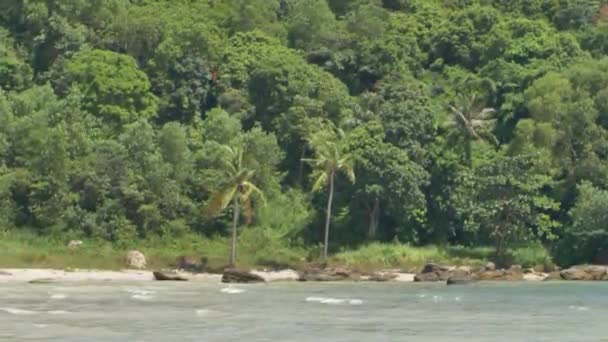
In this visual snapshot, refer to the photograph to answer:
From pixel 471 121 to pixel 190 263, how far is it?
24706mm

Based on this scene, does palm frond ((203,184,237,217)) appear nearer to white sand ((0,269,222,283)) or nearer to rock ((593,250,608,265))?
white sand ((0,269,222,283))

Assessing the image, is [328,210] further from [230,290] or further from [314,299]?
[314,299]

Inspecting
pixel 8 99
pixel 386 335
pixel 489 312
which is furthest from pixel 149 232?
pixel 386 335

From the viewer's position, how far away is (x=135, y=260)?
70.2m

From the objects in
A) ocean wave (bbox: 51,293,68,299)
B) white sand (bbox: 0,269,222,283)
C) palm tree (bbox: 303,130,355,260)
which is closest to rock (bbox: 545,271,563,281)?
palm tree (bbox: 303,130,355,260)

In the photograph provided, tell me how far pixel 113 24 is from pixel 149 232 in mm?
28703

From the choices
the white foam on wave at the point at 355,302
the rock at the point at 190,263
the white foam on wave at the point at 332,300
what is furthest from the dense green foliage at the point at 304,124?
the white foam on wave at the point at 355,302

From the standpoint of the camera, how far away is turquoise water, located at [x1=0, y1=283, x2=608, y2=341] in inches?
1427

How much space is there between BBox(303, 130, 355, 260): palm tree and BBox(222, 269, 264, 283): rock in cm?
1008

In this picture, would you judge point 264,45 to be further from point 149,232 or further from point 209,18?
point 149,232

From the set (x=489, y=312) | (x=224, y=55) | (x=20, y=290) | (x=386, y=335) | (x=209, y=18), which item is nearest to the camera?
(x=386, y=335)

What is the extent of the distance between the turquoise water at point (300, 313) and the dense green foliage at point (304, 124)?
15.2m

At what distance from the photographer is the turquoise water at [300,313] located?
1427 inches

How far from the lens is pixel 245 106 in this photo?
9062 centimetres
